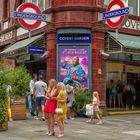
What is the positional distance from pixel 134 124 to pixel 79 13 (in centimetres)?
591

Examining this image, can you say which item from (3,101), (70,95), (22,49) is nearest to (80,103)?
(70,95)

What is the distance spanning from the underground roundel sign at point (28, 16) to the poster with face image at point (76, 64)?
5.96ft

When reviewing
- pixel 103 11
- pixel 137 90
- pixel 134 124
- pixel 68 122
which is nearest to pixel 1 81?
pixel 68 122

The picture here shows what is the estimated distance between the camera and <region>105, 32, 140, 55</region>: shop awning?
62.8 ft

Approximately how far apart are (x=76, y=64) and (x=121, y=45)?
2.28 meters

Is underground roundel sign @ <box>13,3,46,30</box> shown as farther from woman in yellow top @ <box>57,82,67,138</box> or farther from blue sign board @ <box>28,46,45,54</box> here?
woman in yellow top @ <box>57,82,67,138</box>

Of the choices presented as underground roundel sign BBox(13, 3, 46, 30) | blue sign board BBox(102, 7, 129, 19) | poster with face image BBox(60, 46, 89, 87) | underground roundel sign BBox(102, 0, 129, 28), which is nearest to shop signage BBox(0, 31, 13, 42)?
underground roundel sign BBox(13, 3, 46, 30)

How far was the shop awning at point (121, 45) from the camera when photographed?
1916cm

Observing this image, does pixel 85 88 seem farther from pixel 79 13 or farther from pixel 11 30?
pixel 11 30

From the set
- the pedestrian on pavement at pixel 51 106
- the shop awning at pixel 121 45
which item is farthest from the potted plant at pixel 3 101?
the shop awning at pixel 121 45

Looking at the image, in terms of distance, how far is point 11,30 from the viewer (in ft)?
84.8

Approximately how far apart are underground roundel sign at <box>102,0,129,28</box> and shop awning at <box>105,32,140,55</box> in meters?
1.32

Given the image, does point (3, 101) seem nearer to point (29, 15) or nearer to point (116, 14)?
point (29, 15)

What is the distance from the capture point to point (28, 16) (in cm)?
1809
